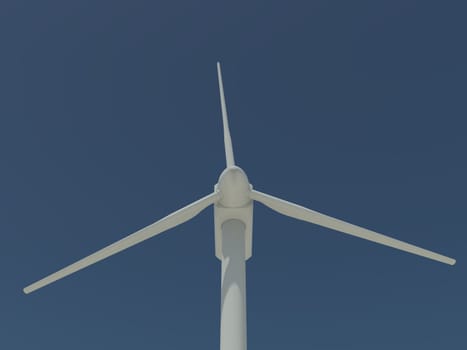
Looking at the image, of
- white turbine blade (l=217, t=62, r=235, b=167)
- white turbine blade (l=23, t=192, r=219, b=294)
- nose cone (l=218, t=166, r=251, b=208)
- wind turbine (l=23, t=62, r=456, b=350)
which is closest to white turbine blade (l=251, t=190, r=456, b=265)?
wind turbine (l=23, t=62, r=456, b=350)

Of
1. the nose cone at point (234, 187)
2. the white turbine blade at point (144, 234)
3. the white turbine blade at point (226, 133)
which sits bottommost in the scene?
the white turbine blade at point (144, 234)

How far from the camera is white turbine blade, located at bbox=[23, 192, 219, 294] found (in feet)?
76.1

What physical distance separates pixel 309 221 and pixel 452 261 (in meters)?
8.82

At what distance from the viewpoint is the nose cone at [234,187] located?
22.6 m

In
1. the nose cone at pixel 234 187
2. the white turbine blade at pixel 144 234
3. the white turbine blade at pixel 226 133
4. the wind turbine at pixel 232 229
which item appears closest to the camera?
the wind turbine at pixel 232 229

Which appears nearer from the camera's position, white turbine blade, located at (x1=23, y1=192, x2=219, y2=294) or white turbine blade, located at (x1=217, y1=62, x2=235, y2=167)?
white turbine blade, located at (x1=23, y1=192, x2=219, y2=294)

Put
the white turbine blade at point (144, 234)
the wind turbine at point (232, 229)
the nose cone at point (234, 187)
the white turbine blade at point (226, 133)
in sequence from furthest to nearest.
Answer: the white turbine blade at point (226, 133) → the white turbine blade at point (144, 234) → the nose cone at point (234, 187) → the wind turbine at point (232, 229)

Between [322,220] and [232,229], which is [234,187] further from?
[322,220]

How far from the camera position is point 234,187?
74.5 ft

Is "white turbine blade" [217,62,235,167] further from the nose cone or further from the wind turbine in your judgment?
the nose cone

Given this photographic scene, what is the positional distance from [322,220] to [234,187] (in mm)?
5053

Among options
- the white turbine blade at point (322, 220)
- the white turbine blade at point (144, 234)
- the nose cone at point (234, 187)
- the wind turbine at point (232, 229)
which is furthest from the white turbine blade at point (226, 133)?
the white turbine blade at point (144, 234)

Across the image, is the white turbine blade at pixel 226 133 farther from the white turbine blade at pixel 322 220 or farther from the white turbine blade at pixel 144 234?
the white turbine blade at pixel 144 234

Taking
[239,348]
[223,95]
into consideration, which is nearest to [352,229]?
[239,348]
